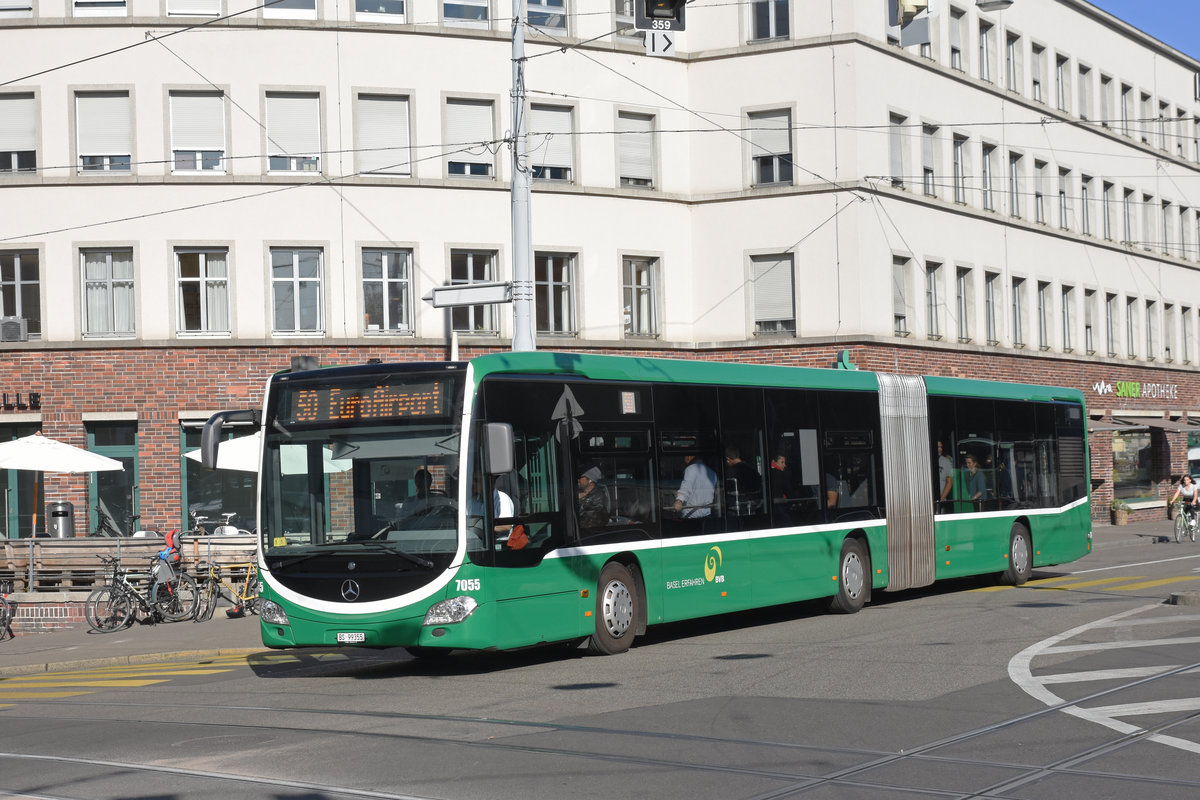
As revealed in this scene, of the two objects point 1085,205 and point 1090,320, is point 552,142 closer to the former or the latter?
point 1085,205

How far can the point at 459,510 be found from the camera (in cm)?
1321

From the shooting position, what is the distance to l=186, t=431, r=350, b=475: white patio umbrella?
13789mm

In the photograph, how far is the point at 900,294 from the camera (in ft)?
112

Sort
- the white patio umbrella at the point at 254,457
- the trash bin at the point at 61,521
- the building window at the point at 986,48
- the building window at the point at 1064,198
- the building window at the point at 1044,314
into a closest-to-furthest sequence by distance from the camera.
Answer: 1. the white patio umbrella at the point at 254,457
2. the trash bin at the point at 61,521
3. the building window at the point at 986,48
4. the building window at the point at 1044,314
5. the building window at the point at 1064,198

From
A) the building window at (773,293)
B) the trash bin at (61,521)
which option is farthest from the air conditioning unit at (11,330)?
the building window at (773,293)

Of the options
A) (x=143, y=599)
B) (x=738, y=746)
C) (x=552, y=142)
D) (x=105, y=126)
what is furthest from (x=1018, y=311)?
(x=738, y=746)

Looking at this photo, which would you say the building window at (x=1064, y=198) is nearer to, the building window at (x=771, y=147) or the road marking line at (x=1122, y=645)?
the building window at (x=771, y=147)

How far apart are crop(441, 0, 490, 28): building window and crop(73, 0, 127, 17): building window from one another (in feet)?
20.6

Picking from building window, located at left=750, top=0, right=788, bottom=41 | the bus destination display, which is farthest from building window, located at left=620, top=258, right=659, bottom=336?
the bus destination display

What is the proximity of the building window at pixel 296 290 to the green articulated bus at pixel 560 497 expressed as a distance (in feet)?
45.1

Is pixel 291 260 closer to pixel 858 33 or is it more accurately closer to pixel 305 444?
pixel 858 33

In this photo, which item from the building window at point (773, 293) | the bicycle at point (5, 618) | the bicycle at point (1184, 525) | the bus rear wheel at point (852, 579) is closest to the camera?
the bus rear wheel at point (852, 579)

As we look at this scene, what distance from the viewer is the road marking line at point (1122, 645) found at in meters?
13.8

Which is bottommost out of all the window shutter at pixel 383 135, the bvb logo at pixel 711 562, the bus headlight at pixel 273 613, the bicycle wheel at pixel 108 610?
the bicycle wheel at pixel 108 610
